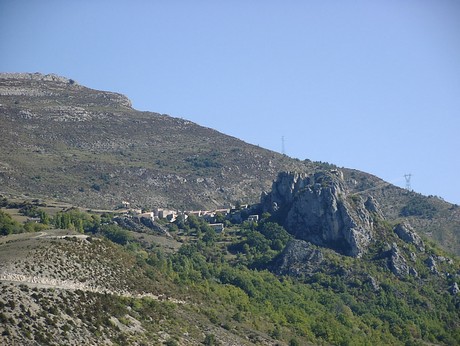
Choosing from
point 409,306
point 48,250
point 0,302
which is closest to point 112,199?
point 409,306

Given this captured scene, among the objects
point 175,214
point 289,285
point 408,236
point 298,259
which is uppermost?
point 408,236

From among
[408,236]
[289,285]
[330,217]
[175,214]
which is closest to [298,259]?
[330,217]

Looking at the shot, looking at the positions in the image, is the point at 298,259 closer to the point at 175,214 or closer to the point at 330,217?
the point at 330,217

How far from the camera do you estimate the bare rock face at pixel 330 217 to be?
500 ft

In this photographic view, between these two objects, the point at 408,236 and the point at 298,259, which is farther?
the point at 408,236

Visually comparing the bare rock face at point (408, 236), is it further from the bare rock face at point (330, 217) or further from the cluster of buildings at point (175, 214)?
the cluster of buildings at point (175, 214)

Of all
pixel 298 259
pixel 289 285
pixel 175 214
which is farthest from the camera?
pixel 175 214

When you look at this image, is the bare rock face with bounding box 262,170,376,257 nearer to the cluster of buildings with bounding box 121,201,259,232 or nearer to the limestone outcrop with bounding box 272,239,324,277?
the limestone outcrop with bounding box 272,239,324,277

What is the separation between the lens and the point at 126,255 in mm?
110250

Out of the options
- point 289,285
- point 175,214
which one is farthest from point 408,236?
point 175,214

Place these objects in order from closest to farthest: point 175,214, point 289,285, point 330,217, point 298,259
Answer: point 289,285
point 298,259
point 330,217
point 175,214

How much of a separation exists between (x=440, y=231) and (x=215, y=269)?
6393 cm

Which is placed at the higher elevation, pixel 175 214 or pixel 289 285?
pixel 175 214

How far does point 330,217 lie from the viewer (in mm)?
153125
